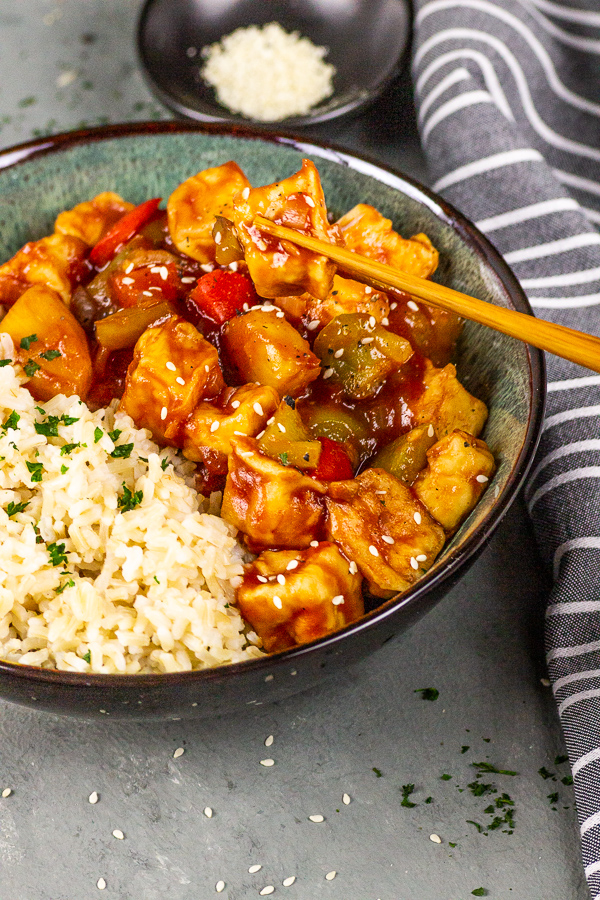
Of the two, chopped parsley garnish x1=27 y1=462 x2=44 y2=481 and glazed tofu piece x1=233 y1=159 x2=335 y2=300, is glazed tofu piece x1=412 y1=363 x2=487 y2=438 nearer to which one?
glazed tofu piece x1=233 y1=159 x2=335 y2=300

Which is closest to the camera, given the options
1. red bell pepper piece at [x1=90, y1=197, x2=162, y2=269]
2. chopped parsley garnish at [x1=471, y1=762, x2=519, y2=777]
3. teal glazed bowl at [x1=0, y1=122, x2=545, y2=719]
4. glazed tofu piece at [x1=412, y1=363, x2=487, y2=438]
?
teal glazed bowl at [x1=0, y1=122, x2=545, y2=719]

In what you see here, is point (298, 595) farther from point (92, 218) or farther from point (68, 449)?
point (92, 218)

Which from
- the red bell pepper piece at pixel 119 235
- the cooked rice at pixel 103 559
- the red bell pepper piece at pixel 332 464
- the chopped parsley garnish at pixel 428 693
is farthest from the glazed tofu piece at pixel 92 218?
the chopped parsley garnish at pixel 428 693

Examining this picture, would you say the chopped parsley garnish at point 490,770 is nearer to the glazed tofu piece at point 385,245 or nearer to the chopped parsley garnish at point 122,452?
the chopped parsley garnish at point 122,452

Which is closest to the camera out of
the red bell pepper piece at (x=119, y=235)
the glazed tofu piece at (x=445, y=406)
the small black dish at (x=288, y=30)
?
the glazed tofu piece at (x=445, y=406)

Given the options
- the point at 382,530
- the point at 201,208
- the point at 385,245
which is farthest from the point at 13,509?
the point at 385,245

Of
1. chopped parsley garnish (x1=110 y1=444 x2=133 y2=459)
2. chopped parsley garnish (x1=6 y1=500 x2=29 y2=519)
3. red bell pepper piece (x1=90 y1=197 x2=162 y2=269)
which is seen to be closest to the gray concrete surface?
chopped parsley garnish (x1=6 y1=500 x2=29 y2=519)
